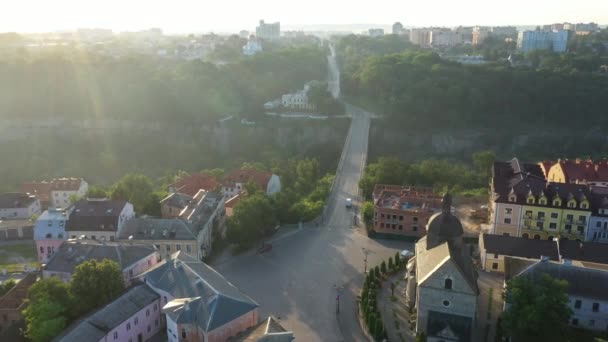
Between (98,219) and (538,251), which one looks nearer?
(538,251)

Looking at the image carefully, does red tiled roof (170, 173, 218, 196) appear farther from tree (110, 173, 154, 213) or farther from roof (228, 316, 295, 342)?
roof (228, 316, 295, 342)

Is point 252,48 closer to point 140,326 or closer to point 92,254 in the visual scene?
point 92,254

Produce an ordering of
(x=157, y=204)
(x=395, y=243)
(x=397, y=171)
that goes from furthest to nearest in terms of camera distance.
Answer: (x=397, y=171) < (x=157, y=204) < (x=395, y=243)

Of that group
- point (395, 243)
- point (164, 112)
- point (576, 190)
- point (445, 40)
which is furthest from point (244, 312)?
point (445, 40)

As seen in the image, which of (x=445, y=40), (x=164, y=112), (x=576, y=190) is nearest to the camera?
(x=576, y=190)

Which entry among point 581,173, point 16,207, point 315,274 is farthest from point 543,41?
point 16,207

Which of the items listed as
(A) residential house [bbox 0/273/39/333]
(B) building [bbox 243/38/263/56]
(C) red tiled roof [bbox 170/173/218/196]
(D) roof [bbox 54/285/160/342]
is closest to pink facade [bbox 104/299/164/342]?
(D) roof [bbox 54/285/160/342]

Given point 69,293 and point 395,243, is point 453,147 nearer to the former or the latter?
point 395,243
